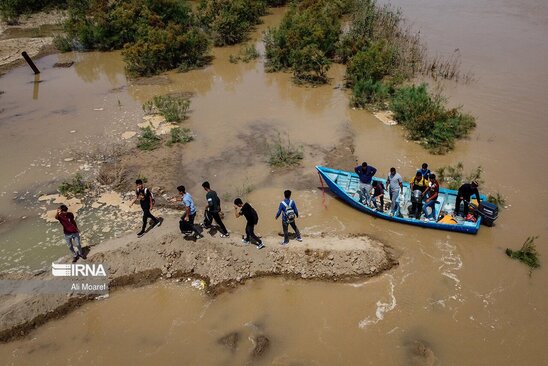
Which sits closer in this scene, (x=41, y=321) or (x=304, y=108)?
(x=41, y=321)

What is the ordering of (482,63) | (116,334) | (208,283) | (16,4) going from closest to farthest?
(116,334)
(208,283)
(482,63)
(16,4)

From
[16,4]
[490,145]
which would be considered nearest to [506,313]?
[490,145]

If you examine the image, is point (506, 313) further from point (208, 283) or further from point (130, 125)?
point (130, 125)

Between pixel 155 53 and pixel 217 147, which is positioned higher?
pixel 155 53

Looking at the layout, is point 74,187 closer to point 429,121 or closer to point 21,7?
point 429,121

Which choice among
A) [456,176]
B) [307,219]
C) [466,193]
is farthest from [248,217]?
[456,176]

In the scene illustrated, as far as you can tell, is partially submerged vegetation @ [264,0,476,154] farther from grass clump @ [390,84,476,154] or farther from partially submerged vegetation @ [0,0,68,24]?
partially submerged vegetation @ [0,0,68,24]

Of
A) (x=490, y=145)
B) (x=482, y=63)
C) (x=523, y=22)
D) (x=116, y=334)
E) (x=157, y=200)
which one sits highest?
(x=523, y=22)
